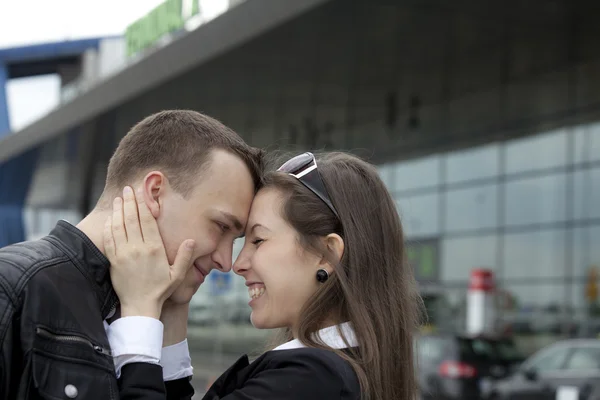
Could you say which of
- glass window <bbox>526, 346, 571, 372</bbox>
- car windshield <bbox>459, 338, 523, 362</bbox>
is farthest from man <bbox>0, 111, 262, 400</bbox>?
car windshield <bbox>459, 338, 523, 362</bbox>

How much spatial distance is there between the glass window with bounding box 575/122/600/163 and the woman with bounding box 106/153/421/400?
55.5 ft

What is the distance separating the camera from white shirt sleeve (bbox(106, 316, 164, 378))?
Answer: 7.11ft

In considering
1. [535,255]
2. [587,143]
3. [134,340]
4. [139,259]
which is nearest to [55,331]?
[134,340]

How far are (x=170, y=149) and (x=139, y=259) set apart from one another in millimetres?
313

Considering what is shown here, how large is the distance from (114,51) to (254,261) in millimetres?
49243

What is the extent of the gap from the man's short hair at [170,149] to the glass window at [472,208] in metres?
18.8

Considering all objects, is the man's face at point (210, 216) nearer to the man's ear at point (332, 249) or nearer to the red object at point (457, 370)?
the man's ear at point (332, 249)

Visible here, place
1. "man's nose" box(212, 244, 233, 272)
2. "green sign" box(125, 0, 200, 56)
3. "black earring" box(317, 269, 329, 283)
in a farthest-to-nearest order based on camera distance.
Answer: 1. "green sign" box(125, 0, 200, 56)
2. "man's nose" box(212, 244, 233, 272)
3. "black earring" box(317, 269, 329, 283)

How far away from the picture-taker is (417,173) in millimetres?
23031

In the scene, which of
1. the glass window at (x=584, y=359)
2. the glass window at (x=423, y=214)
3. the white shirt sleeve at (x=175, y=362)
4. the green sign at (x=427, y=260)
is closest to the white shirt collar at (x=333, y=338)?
the white shirt sleeve at (x=175, y=362)

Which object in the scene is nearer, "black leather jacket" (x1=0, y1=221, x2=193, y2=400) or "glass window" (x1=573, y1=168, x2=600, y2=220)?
"black leather jacket" (x1=0, y1=221, x2=193, y2=400)

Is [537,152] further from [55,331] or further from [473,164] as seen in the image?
[55,331]

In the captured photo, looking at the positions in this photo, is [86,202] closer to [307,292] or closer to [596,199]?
[596,199]

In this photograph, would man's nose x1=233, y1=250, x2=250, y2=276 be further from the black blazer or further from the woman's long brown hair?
the black blazer
